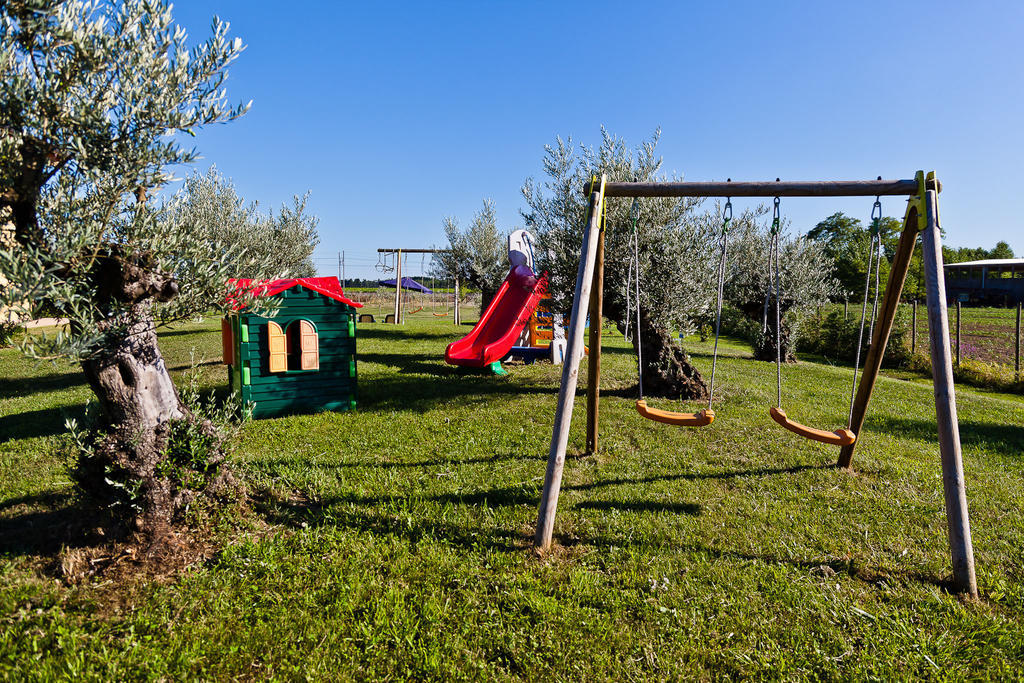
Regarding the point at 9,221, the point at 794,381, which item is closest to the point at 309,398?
the point at 9,221

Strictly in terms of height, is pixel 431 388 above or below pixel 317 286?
below

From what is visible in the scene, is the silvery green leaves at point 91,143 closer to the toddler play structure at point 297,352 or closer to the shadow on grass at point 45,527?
the shadow on grass at point 45,527

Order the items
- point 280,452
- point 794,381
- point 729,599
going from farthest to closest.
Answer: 1. point 794,381
2. point 280,452
3. point 729,599

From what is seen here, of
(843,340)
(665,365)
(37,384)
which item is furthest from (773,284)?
(37,384)

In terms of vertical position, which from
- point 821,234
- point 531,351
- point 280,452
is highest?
point 821,234

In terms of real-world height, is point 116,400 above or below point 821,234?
below

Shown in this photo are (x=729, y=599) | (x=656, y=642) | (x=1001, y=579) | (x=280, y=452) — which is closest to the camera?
(x=656, y=642)

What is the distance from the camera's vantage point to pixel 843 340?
705 inches

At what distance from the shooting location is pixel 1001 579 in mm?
3740

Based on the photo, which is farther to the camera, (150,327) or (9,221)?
(150,327)

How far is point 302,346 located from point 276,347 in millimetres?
357

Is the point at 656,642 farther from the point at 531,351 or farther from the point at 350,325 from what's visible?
the point at 531,351

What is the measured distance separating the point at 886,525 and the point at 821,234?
59197 mm

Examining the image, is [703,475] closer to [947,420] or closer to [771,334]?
[947,420]
